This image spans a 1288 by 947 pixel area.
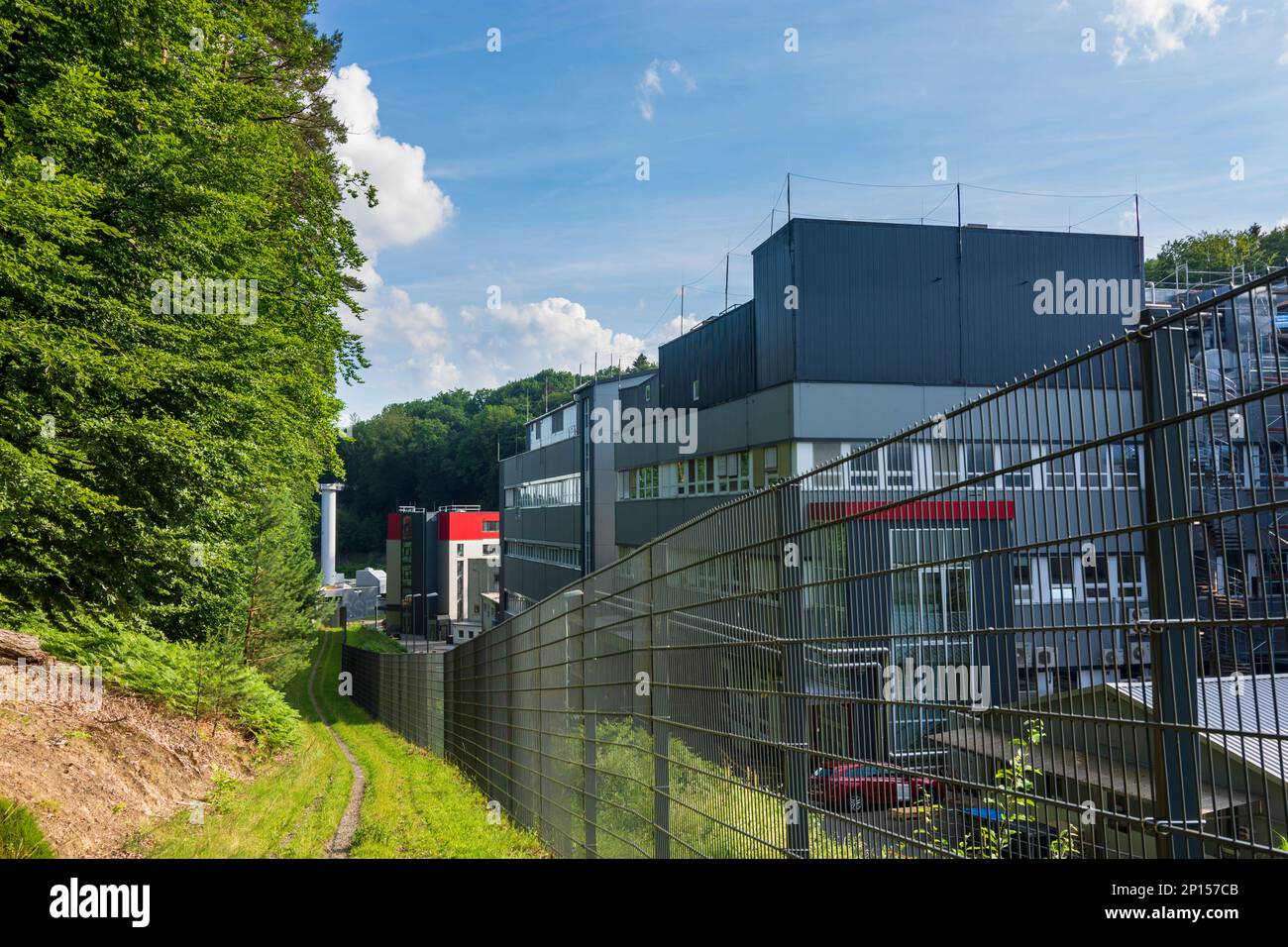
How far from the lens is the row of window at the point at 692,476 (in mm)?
32844

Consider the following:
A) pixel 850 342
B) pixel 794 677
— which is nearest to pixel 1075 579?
pixel 794 677

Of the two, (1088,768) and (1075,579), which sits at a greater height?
(1075,579)

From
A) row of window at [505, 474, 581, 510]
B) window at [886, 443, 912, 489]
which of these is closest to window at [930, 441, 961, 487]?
window at [886, 443, 912, 489]

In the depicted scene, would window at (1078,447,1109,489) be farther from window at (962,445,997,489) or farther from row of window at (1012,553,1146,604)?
window at (962,445,997,489)

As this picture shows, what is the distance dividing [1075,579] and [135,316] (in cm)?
1567

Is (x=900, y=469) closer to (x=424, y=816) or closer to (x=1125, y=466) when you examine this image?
(x=1125, y=466)

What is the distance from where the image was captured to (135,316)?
14.8 meters

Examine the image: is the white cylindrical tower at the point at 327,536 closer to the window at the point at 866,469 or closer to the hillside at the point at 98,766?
the hillside at the point at 98,766

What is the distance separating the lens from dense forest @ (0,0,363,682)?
1291 cm

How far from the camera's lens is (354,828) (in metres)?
10.5

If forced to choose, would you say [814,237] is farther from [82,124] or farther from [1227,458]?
[1227,458]
